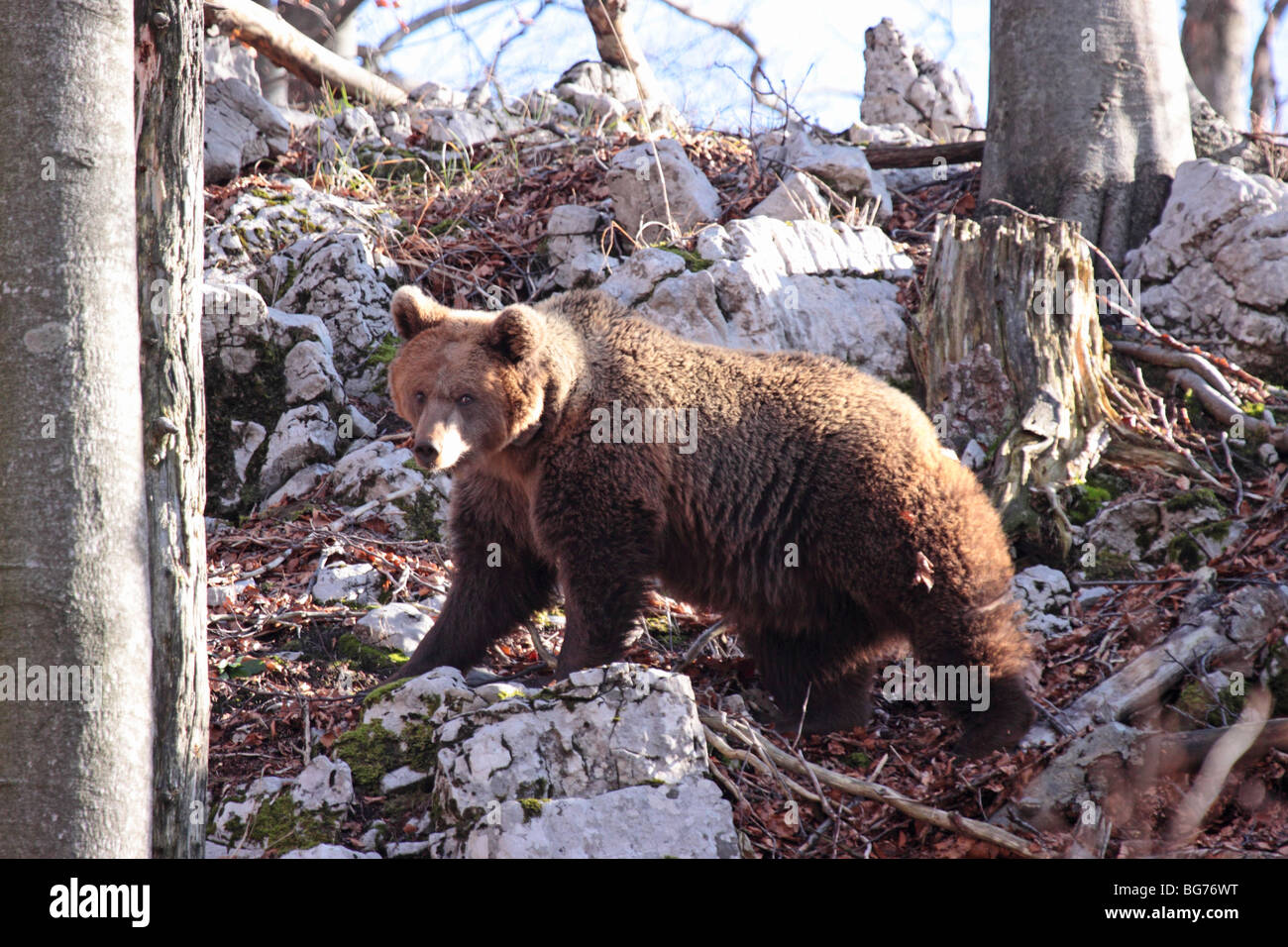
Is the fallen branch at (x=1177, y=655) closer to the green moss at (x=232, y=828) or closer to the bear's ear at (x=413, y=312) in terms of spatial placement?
the green moss at (x=232, y=828)

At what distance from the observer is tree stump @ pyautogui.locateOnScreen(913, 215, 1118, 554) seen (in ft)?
23.5

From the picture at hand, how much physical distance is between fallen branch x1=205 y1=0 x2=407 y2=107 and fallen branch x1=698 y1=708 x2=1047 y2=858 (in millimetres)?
10818

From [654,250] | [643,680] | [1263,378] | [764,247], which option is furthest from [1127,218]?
[643,680]

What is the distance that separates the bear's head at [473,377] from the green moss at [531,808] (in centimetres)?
178

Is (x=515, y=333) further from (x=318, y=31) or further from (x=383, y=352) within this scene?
(x=318, y=31)

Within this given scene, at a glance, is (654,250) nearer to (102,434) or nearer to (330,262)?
(330,262)

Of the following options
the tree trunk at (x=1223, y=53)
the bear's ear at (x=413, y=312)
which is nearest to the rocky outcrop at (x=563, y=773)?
the bear's ear at (x=413, y=312)

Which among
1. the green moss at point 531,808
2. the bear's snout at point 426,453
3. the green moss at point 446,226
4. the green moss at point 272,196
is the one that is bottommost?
the green moss at point 531,808

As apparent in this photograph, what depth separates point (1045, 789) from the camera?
178 inches

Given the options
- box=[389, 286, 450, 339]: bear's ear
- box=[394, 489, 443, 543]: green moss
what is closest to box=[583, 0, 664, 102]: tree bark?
box=[394, 489, 443, 543]: green moss

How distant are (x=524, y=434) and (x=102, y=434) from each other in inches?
97.7

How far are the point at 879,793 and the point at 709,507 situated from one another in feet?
5.96

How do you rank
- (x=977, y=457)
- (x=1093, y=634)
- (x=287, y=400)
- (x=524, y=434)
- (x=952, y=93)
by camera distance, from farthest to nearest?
1. (x=952, y=93)
2. (x=287, y=400)
3. (x=977, y=457)
4. (x=1093, y=634)
5. (x=524, y=434)

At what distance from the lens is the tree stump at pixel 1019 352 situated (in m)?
7.15
